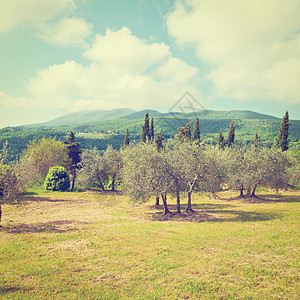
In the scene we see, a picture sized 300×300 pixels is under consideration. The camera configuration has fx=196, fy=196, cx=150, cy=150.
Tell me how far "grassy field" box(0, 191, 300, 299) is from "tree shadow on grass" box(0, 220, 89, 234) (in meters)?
0.09

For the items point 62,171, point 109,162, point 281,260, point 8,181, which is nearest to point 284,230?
point 281,260

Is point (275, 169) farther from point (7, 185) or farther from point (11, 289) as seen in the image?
point (7, 185)

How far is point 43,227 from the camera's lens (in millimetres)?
21812

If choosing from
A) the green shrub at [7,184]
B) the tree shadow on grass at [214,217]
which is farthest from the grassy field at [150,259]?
the green shrub at [7,184]

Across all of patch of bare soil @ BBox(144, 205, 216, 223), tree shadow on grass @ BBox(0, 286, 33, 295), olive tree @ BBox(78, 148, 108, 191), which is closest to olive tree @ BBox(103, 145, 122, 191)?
olive tree @ BBox(78, 148, 108, 191)

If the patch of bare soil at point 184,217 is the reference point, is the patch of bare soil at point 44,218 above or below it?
above

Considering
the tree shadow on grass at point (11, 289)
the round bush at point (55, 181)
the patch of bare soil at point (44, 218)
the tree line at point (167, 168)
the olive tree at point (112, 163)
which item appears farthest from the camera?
the olive tree at point (112, 163)

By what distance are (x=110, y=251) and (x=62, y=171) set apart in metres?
42.2

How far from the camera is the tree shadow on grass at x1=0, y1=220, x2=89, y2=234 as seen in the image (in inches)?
800

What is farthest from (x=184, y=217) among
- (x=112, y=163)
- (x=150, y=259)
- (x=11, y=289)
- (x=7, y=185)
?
(x=112, y=163)

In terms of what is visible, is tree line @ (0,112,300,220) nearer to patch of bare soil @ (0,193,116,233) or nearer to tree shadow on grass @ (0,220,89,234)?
tree shadow on grass @ (0,220,89,234)

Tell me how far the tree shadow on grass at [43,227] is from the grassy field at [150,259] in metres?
0.09

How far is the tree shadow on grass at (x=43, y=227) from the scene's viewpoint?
2033 cm

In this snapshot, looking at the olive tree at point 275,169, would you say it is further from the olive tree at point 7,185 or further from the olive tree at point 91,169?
the olive tree at point 7,185
